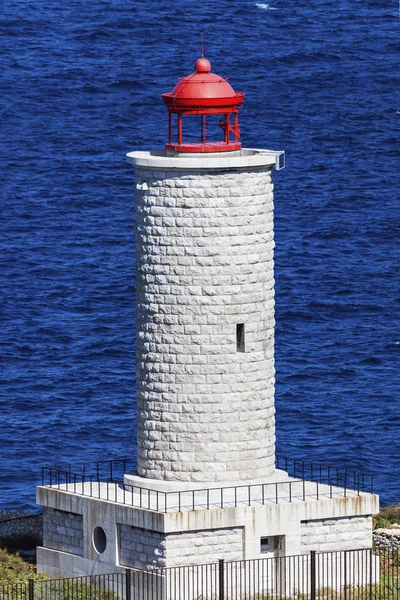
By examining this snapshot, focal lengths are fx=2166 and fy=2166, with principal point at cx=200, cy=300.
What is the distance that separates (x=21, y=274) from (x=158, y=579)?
59287 mm

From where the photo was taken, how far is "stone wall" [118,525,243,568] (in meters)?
44.9

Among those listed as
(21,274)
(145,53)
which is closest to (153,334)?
(21,274)

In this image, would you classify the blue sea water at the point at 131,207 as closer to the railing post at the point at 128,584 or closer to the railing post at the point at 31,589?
the railing post at the point at 128,584

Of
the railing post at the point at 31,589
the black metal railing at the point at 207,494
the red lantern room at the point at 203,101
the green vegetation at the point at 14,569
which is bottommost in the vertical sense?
the green vegetation at the point at 14,569

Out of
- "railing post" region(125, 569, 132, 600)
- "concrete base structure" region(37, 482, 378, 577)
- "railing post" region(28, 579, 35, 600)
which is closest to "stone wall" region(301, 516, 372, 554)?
"concrete base structure" region(37, 482, 378, 577)

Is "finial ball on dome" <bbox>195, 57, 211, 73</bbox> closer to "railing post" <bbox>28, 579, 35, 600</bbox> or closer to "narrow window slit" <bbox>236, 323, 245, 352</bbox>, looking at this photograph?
"narrow window slit" <bbox>236, 323, 245, 352</bbox>

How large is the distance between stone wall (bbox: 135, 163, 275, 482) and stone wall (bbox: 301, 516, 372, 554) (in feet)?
5.44

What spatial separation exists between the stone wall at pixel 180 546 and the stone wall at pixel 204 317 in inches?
61.5

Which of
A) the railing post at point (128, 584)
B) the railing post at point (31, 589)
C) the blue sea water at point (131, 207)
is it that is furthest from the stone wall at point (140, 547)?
the blue sea water at point (131, 207)

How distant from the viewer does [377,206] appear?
375 ft

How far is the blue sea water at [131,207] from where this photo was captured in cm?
8094

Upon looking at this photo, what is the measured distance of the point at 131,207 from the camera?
113312 mm

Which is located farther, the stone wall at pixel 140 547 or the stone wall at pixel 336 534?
the stone wall at pixel 336 534

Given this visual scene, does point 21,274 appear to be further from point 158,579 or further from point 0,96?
point 158,579
